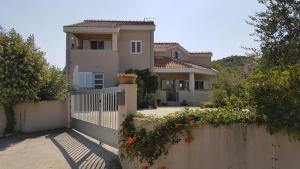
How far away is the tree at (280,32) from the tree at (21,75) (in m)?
10.3

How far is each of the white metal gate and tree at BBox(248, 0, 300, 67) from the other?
4.54 meters

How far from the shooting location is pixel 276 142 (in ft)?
20.1

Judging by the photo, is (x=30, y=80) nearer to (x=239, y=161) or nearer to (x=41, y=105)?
(x=41, y=105)

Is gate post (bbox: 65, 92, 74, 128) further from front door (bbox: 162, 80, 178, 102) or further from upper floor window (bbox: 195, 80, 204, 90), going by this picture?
upper floor window (bbox: 195, 80, 204, 90)

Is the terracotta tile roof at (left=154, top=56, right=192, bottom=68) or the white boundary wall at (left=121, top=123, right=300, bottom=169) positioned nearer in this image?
the white boundary wall at (left=121, top=123, right=300, bottom=169)

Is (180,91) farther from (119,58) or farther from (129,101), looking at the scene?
(129,101)

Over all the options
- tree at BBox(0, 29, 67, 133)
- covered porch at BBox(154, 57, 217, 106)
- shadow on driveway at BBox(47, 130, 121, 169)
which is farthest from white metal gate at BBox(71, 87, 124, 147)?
covered porch at BBox(154, 57, 217, 106)

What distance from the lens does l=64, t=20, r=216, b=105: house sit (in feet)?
102

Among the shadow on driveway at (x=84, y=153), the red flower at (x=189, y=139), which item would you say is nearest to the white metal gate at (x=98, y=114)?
the shadow on driveway at (x=84, y=153)

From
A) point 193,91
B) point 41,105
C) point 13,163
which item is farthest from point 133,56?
point 13,163

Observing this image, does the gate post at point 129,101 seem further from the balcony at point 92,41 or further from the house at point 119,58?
the balcony at point 92,41

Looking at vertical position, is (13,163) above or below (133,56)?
below

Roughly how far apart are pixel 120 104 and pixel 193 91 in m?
28.2

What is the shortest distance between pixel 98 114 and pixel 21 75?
530cm
